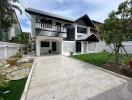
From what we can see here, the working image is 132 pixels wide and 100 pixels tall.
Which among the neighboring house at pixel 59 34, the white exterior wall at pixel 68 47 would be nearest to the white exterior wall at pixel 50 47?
the neighboring house at pixel 59 34

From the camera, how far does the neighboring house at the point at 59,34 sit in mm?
20375

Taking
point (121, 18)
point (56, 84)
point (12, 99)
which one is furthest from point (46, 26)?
point (12, 99)

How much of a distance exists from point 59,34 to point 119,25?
12334mm

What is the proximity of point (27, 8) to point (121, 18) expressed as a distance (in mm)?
14422

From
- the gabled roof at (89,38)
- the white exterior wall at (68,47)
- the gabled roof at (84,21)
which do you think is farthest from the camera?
the gabled roof at (84,21)

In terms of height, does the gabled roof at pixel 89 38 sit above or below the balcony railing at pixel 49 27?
below

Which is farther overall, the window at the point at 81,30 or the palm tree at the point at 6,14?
the window at the point at 81,30

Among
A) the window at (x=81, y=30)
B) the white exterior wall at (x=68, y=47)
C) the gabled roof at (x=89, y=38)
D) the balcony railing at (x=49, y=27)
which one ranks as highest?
the window at (x=81, y=30)

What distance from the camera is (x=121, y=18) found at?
11398 millimetres

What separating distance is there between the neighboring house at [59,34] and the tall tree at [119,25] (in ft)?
34.3

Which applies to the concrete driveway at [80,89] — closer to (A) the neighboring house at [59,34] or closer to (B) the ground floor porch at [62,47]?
(A) the neighboring house at [59,34]

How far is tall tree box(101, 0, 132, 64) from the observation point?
10.9m

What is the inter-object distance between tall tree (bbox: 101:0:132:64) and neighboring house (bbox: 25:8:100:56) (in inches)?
412

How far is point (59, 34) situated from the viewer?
22.3m
